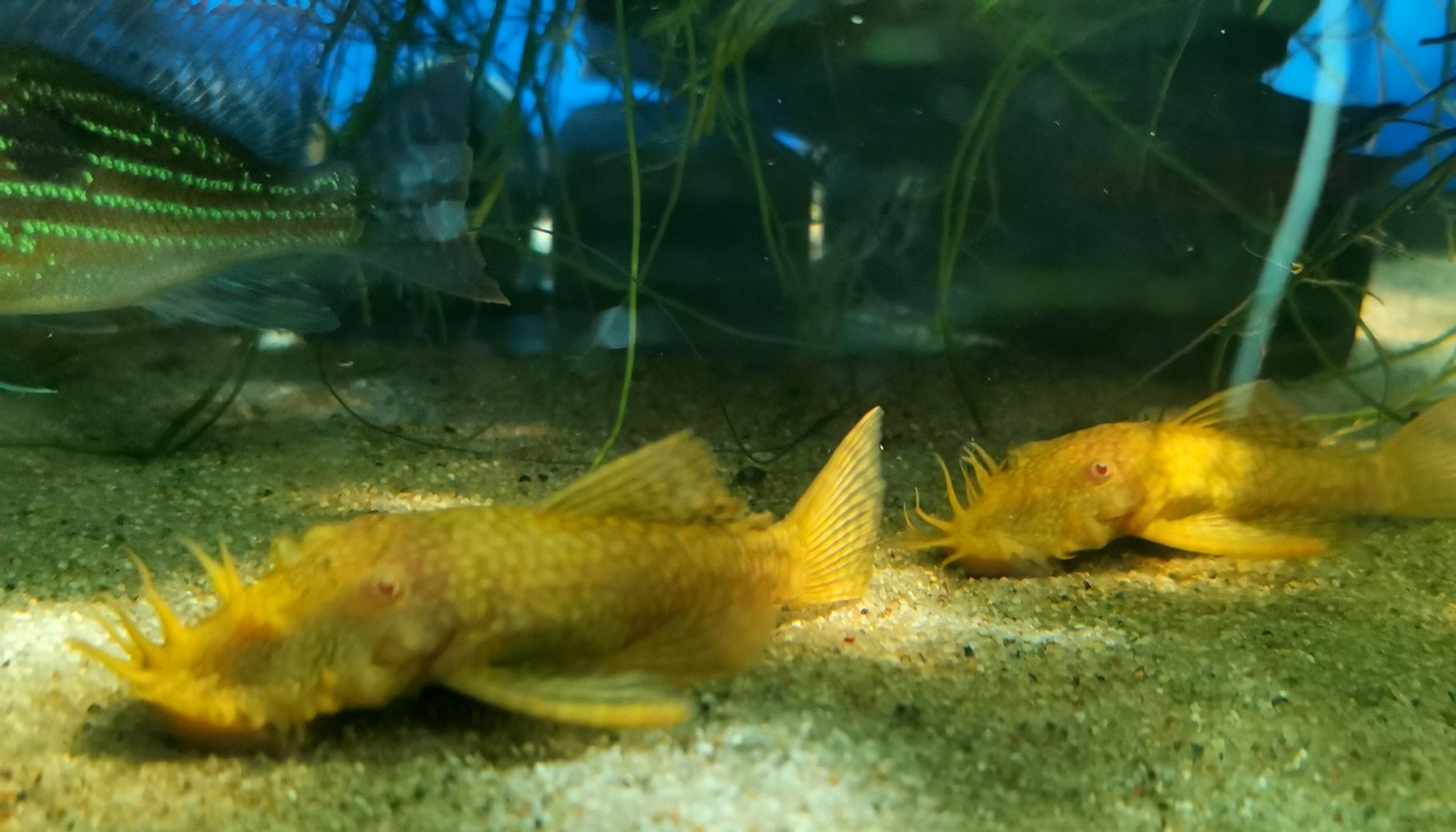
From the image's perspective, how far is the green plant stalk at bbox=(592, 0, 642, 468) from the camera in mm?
4289

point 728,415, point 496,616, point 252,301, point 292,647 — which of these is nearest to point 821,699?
point 496,616

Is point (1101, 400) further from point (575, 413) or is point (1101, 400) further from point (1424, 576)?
point (575, 413)

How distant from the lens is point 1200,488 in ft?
10.8

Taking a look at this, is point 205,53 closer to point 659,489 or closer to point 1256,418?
point 659,489

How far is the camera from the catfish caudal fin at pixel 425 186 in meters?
2.94

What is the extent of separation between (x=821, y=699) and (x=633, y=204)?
3.20 metres

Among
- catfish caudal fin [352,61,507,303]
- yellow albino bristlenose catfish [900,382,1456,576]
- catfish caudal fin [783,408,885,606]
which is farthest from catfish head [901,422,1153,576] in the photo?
catfish caudal fin [352,61,507,303]

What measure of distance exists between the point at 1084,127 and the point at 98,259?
4.01m

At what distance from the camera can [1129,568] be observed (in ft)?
10.8

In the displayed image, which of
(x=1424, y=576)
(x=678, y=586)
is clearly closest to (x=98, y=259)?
(x=678, y=586)

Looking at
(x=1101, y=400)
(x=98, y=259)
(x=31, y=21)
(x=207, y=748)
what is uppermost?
(x=31, y=21)

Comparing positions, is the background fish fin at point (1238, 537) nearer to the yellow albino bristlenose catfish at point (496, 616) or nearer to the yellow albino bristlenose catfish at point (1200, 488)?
the yellow albino bristlenose catfish at point (1200, 488)

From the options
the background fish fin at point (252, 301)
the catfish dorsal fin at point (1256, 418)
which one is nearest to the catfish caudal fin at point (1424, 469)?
the catfish dorsal fin at point (1256, 418)

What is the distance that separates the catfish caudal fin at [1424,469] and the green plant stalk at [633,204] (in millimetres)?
3047
